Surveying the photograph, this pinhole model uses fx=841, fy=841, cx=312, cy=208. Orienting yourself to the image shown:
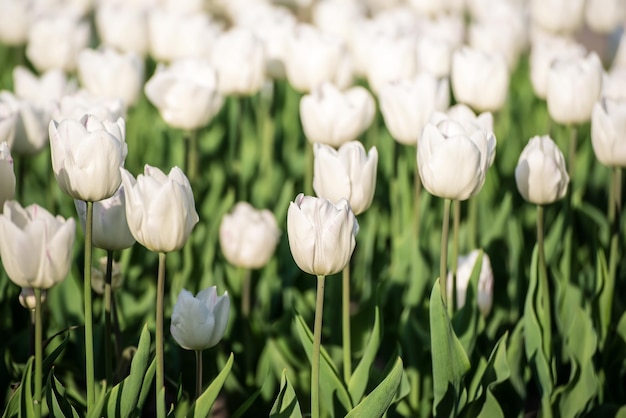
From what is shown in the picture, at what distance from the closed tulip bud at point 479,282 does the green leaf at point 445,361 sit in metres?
0.32

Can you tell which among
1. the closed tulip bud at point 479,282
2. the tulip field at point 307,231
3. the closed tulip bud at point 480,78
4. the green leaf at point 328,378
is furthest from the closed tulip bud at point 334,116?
the green leaf at point 328,378

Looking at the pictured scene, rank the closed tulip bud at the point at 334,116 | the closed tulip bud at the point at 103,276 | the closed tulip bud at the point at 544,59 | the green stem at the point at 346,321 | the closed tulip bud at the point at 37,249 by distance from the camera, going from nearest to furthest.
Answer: the closed tulip bud at the point at 37,249, the green stem at the point at 346,321, the closed tulip bud at the point at 103,276, the closed tulip bud at the point at 334,116, the closed tulip bud at the point at 544,59

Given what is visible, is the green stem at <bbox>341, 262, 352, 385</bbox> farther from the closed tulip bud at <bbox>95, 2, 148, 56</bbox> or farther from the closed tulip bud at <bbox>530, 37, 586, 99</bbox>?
the closed tulip bud at <bbox>95, 2, 148, 56</bbox>

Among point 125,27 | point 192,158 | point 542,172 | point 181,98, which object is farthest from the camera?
point 125,27

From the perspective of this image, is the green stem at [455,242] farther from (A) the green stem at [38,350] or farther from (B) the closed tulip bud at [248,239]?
(A) the green stem at [38,350]

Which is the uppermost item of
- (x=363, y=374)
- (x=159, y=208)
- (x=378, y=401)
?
(x=159, y=208)

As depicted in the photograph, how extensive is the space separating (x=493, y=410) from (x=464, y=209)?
1296mm

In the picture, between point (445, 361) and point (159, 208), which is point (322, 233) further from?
point (445, 361)

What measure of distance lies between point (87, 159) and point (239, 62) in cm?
157

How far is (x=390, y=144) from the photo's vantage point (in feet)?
11.2

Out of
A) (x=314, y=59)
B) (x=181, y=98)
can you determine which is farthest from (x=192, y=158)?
(x=314, y=59)

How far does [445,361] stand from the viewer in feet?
6.07

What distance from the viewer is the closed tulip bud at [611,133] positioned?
217 centimetres

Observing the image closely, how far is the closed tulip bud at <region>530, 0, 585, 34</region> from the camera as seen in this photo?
→ 4.02 m
